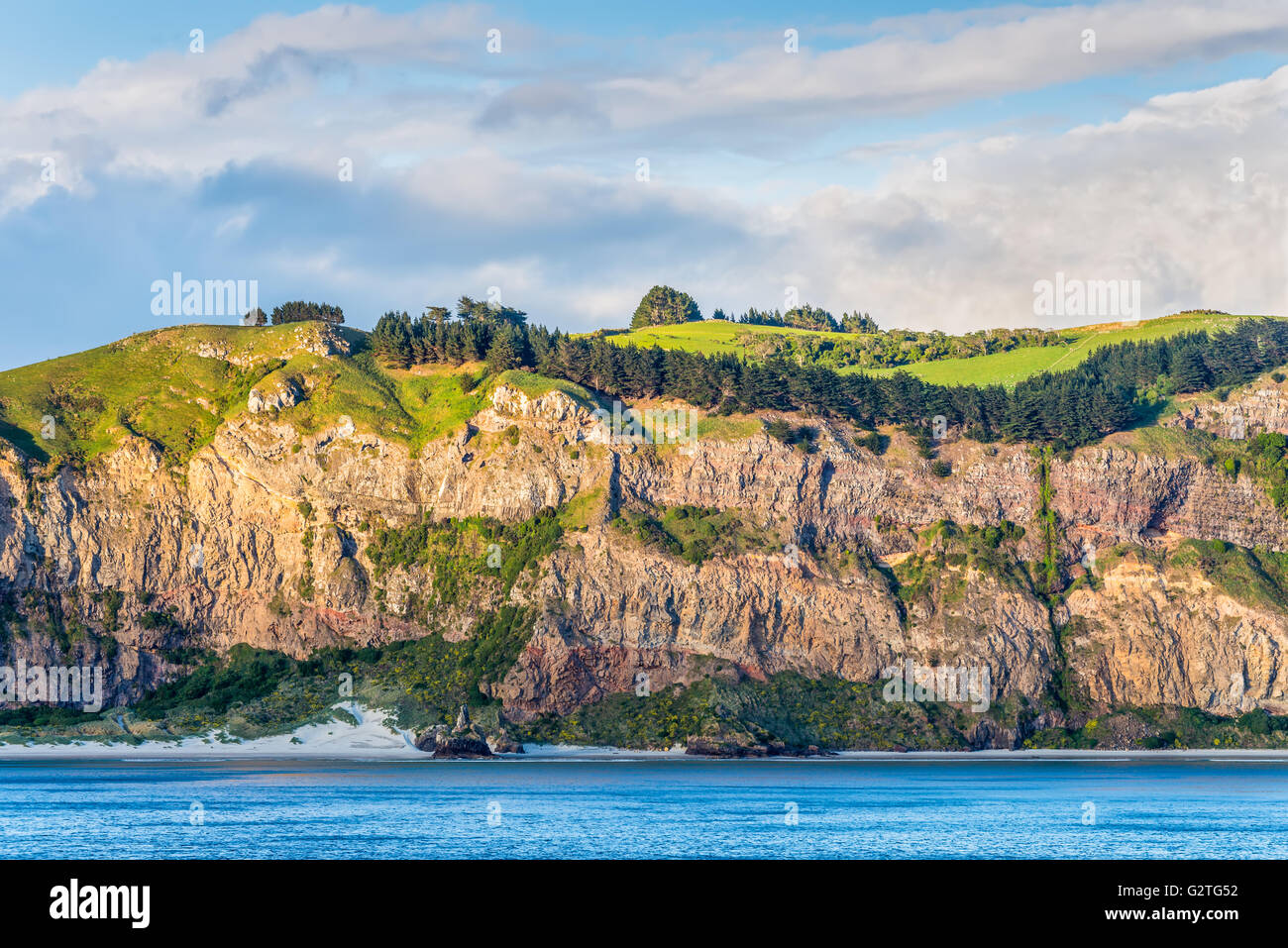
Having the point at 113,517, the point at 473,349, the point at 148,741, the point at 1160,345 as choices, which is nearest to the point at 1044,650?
the point at 1160,345

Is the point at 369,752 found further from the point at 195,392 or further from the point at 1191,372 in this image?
the point at 1191,372

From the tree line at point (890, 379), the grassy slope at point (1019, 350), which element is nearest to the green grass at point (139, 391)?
the tree line at point (890, 379)

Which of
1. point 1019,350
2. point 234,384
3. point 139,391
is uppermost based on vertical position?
point 1019,350

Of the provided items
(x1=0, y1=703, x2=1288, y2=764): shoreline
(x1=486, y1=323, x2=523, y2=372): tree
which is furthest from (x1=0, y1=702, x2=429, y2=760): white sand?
(x1=486, y1=323, x2=523, y2=372): tree

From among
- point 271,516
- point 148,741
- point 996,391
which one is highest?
point 996,391

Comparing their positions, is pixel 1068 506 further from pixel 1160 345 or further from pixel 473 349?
pixel 473 349

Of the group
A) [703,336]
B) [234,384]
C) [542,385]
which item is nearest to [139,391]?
[234,384]

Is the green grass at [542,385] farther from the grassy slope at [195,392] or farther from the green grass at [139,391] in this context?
the green grass at [139,391]

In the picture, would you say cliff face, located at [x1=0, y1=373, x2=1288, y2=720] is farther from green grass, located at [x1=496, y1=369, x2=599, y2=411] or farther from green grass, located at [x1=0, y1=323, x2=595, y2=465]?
green grass, located at [x1=0, y1=323, x2=595, y2=465]
